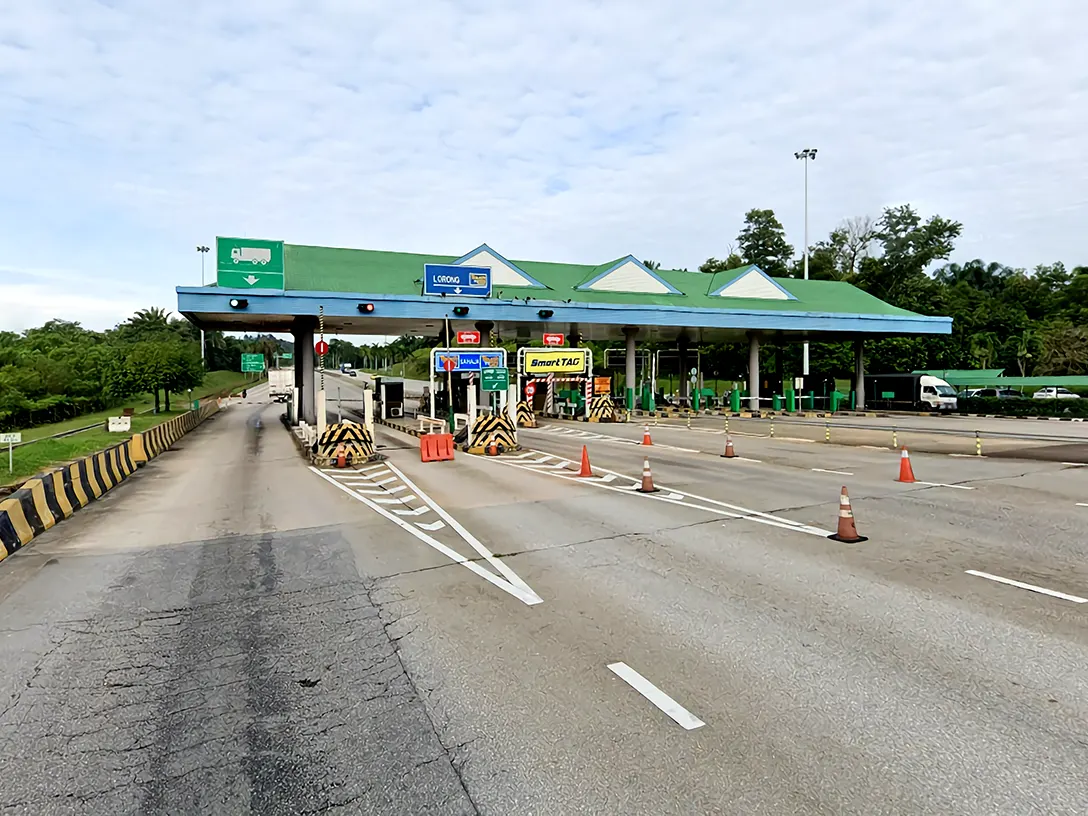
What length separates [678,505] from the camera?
36.9 ft

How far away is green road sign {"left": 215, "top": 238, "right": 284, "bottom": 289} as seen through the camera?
26672mm

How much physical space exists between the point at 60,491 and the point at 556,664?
1098cm

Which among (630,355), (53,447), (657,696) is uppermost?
(630,355)

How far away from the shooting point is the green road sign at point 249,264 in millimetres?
26672

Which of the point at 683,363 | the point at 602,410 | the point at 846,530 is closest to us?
the point at 846,530

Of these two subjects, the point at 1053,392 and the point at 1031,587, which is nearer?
the point at 1031,587

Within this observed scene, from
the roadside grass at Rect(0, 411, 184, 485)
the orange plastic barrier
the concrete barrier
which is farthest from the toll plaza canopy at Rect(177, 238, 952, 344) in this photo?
the orange plastic barrier

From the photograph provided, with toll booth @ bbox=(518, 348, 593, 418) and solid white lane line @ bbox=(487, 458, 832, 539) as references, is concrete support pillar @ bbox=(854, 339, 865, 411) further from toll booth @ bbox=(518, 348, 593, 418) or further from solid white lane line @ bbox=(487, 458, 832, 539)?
solid white lane line @ bbox=(487, 458, 832, 539)

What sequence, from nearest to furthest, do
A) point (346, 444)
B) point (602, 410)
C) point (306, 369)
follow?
point (346, 444) → point (306, 369) → point (602, 410)

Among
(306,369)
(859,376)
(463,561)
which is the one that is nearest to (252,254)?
(306,369)

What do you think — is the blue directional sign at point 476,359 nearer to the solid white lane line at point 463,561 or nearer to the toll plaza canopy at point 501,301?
the toll plaza canopy at point 501,301

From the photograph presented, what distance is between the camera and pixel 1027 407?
122ft

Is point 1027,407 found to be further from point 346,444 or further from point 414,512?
point 414,512

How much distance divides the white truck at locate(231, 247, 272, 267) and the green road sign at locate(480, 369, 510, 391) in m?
10.9
